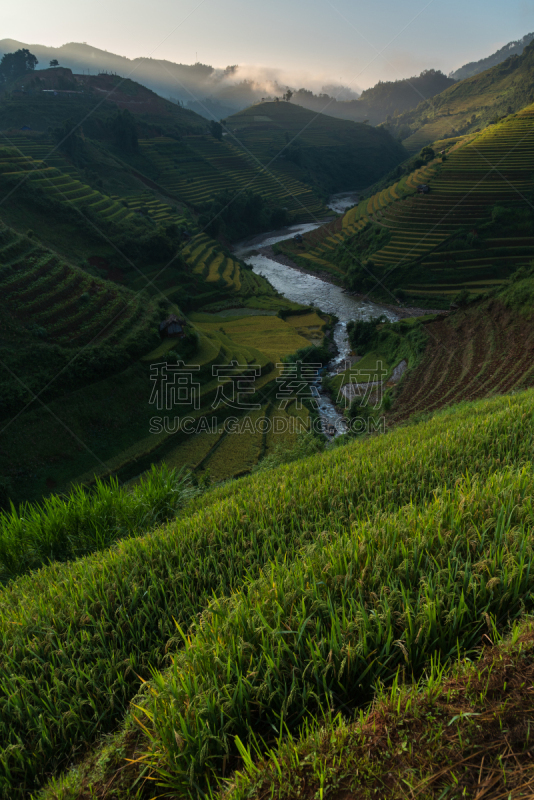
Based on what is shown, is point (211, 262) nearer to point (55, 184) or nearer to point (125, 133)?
point (55, 184)

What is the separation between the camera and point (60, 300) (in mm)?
21375

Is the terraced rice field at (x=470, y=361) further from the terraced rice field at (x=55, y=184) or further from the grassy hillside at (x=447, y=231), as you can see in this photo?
the terraced rice field at (x=55, y=184)

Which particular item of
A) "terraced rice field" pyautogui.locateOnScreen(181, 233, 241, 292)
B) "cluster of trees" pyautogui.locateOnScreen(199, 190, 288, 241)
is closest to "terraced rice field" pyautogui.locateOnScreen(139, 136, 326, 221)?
"cluster of trees" pyautogui.locateOnScreen(199, 190, 288, 241)

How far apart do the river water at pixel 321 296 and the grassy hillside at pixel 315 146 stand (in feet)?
123

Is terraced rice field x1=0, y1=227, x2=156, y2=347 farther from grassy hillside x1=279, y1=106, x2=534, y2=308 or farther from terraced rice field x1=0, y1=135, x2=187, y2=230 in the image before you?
grassy hillside x1=279, y1=106, x2=534, y2=308

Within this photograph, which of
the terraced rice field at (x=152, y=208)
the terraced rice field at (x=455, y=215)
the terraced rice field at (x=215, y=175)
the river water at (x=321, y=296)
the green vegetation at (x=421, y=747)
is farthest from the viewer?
the terraced rice field at (x=215, y=175)

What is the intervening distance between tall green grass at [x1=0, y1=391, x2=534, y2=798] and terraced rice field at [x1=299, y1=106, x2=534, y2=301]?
37.0 m

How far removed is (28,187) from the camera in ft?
103

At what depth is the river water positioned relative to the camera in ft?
79.3

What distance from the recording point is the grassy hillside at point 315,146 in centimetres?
8781

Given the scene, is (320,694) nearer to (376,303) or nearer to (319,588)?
(319,588)

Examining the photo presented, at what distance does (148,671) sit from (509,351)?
22975 millimetres

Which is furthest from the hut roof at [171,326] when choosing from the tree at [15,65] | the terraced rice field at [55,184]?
the tree at [15,65]

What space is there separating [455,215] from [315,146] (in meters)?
74.9
